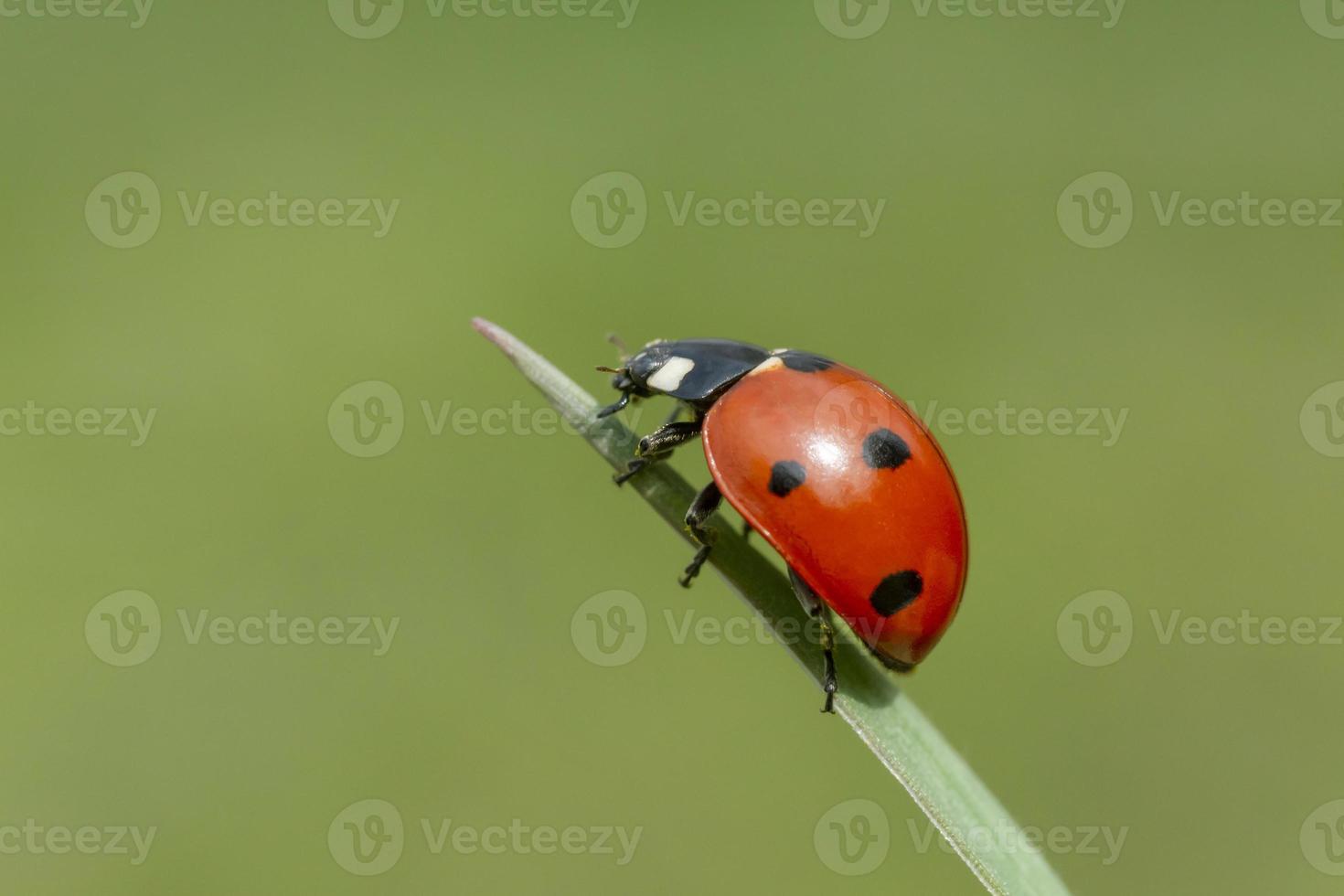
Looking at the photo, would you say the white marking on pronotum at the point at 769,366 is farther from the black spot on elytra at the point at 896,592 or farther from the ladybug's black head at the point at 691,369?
the black spot on elytra at the point at 896,592

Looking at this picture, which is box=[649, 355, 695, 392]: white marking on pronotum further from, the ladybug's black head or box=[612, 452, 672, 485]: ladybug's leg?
box=[612, 452, 672, 485]: ladybug's leg

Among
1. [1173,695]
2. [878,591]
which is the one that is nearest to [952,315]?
[1173,695]

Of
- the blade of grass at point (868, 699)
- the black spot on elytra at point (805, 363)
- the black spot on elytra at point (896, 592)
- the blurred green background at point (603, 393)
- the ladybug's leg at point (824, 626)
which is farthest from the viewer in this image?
the blurred green background at point (603, 393)

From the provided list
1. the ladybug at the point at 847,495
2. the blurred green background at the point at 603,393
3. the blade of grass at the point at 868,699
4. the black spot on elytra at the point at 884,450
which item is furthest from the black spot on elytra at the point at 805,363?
the blurred green background at the point at 603,393

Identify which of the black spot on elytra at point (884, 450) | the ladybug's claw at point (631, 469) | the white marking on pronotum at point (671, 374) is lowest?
the ladybug's claw at point (631, 469)

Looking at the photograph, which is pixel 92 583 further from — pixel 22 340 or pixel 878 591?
pixel 878 591

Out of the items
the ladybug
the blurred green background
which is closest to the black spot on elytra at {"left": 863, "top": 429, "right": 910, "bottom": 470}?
the ladybug

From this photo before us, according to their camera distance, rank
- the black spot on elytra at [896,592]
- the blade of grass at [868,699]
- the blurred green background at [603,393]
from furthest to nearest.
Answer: the blurred green background at [603,393] → the black spot on elytra at [896,592] → the blade of grass at [868,699]

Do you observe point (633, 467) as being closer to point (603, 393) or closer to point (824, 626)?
point (824, 626)
